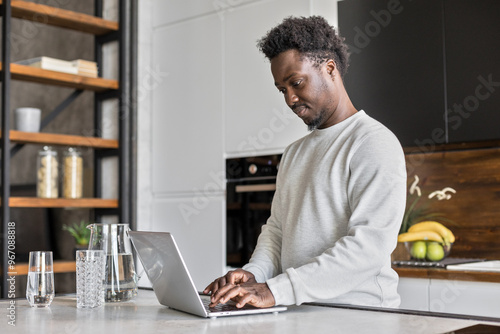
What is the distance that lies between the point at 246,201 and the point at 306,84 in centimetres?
176

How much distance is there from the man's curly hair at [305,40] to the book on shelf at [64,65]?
2101 mm

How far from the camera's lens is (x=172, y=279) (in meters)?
1.32

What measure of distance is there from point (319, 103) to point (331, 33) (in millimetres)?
192

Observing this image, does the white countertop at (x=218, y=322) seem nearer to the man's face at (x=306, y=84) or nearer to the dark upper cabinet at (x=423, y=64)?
the man's face at (x=306, y=84)

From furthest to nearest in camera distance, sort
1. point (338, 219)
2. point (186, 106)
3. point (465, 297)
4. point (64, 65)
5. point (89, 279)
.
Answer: point (186, 106) < point (64, 65) < point (465, 297) < point (338, 219) < point (89, 279)

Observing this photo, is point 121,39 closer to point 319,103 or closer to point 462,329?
point 319,103

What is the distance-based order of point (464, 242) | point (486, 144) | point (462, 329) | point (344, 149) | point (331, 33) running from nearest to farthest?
point (462, 329), point (344, 149), point (331, 33), point (486, 144), point (464, 242)

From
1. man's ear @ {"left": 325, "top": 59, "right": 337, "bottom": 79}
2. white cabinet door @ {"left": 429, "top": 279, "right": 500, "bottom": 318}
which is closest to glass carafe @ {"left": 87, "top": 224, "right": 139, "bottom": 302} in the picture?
man's ear @ {"left": 325, "top": 59, "right": 337, "bottom": 79}

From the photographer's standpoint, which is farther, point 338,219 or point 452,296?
point 452,296

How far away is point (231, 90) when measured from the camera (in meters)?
3.38

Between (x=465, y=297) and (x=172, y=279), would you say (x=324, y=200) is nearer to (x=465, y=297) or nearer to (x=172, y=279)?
(x=172, y=279)

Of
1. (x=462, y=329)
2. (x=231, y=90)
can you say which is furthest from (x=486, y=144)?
(x=462, y=329)

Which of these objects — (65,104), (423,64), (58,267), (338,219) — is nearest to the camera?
(338,219)

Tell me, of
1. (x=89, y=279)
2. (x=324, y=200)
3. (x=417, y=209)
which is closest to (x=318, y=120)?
(x=324, y=200)
